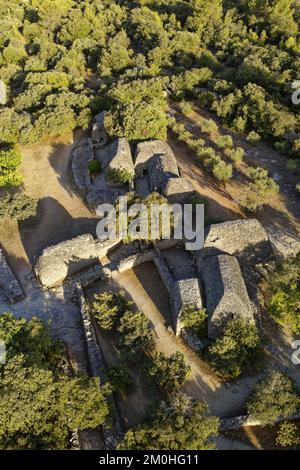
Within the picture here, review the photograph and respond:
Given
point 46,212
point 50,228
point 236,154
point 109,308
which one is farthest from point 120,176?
point 109,308

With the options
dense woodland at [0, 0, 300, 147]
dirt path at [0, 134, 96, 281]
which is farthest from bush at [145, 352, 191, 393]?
dense woodland at [0, 0, 300, 147]

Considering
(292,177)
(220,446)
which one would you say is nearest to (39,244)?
(220,446)

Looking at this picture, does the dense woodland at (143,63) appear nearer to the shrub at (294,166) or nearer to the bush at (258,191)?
the shrub at (294,166)

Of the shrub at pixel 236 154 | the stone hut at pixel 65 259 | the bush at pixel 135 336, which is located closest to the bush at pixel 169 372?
the bush at pixel 135 336

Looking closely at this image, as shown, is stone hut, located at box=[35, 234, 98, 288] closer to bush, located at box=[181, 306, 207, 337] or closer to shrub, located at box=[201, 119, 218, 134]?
bush, located at box=[181, 306, 207, 337]

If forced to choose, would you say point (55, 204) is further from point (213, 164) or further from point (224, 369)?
point (224, 369)
